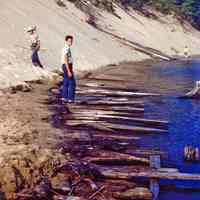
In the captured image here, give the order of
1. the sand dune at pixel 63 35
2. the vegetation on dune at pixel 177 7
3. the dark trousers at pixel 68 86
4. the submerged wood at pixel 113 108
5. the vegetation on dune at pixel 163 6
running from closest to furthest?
the submerged wood at pixel 113 108
the dark trousers at pixel 68 86
the sand dune at pixel 63 35
the vegetation on dune at pixel 163 6
the vegetation on dune at pixel 177 7

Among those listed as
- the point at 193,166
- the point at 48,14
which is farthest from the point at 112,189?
the point at 48,14

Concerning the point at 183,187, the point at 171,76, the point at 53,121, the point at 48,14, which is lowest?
the point at 183,187

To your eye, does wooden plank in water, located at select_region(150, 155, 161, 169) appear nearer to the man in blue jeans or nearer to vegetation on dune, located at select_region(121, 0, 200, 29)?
the man in blue jeans

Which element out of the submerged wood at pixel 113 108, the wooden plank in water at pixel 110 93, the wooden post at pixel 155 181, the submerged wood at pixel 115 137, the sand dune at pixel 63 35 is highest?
the sand dune at pixel 63 35

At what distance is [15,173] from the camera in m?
10.2

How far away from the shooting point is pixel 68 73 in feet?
61.5

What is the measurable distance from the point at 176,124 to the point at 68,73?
391 cm

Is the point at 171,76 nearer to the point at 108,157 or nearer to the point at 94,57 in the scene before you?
the point at 94,57

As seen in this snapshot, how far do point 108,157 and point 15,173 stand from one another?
8.75 ft

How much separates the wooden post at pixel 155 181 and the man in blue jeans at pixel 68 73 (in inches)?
271

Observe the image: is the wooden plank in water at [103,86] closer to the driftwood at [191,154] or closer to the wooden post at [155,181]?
the driftwood at [191,154]

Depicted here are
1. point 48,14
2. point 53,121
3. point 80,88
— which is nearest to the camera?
point 53,121

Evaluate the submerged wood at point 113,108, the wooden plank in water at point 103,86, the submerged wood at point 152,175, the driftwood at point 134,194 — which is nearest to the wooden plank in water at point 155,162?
the submerged wood at point 152,175

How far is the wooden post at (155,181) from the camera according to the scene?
34.2ft
